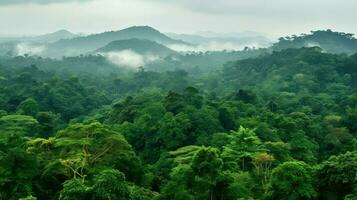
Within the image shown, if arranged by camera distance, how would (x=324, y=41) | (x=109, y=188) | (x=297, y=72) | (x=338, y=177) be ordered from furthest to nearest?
(x=324, y=41) < (x=297, y=72) < (x=338, y=177) < (x=109, y=188)

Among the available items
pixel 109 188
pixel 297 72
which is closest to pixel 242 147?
pixel 109 188

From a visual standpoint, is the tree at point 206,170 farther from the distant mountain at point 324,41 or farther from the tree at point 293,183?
the distant mountain at point 324,41

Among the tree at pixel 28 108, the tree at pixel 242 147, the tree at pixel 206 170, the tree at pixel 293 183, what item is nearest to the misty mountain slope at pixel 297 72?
the tree at pixel 28 108

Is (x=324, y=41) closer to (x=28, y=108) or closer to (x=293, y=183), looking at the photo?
(x=28, y=108)

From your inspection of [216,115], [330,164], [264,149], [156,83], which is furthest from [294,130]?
[156,83]

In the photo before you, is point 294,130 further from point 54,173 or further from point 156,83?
point 156,83

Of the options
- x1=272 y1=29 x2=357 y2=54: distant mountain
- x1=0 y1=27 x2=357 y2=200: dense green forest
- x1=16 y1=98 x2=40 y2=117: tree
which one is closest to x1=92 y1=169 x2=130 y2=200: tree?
x1=0 y1=27 x2=357 y2=200: dense green forest
